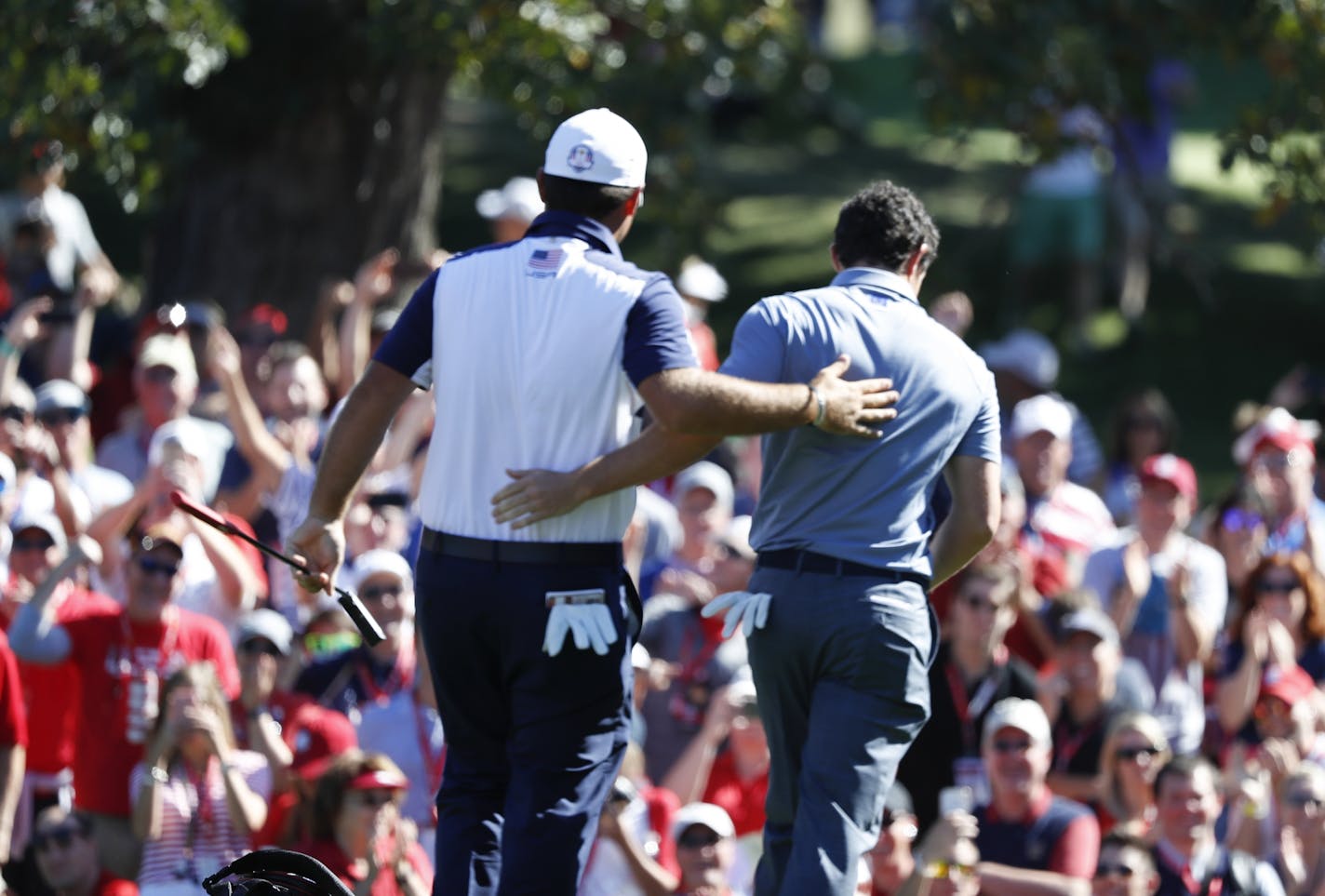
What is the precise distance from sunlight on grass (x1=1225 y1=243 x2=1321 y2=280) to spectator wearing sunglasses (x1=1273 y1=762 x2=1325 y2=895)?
36.0 feet

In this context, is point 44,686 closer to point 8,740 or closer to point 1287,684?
point 8,740

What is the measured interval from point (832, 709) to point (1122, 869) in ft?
8.84

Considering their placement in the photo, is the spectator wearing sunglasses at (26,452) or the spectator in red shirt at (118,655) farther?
the spectator wearing sunglasses at (26,452)

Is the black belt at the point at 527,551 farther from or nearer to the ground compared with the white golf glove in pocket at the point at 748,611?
farther from the ground

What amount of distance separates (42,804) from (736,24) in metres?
5.83

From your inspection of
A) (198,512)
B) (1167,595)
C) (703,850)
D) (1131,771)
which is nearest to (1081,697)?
(1131,771)

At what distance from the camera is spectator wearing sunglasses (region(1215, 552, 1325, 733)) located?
932 centimetres

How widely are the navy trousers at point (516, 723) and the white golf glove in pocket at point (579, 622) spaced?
26 mm

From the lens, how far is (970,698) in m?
8.59

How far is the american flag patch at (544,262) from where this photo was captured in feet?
17.7

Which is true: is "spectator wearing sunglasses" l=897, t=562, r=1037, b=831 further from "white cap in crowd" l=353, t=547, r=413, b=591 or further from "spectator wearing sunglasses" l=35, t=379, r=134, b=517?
"spectator wearing sunglasses" l=35, t=379, r=134, b=517

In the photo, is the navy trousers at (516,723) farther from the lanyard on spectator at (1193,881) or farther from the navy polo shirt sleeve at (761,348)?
the lanyard on spectator at (1193,881)

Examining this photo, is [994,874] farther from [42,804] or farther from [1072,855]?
[42,804]

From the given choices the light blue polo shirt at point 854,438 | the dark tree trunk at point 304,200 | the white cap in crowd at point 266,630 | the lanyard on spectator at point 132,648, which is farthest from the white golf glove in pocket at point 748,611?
the dark tree trunk at point 304,200
